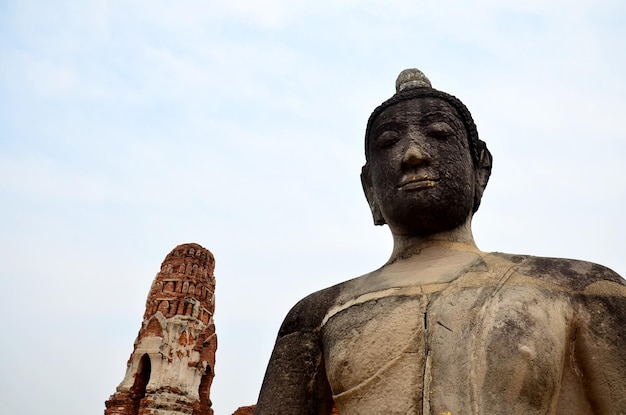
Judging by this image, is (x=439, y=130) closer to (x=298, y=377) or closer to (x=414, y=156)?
(x=414, y=156)

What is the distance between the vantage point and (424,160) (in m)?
3.15

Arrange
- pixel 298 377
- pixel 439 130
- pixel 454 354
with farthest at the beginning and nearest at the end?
pixel 439 130 < pixel 298 377 < pixel 454 354

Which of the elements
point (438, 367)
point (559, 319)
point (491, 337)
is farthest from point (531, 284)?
point (438, 367)

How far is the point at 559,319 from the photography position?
254 cm

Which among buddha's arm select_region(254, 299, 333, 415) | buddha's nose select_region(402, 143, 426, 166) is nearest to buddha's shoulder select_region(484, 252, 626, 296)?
buddha's nose select_region(402, 143, 426, 166)

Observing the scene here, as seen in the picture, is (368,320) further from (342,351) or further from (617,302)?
(617,302)

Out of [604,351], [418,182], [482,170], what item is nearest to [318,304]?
[418,182]

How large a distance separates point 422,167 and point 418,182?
0.09 metres

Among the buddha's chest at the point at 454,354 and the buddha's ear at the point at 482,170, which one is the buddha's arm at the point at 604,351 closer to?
the buddha's chest at the point at 454,354

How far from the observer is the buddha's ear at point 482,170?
11.6 feet

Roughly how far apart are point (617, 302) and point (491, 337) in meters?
0.59

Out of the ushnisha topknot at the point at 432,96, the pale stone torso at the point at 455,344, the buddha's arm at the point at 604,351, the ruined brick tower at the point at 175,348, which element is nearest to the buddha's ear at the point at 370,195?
the ushnisha topknot at the point at 432,96

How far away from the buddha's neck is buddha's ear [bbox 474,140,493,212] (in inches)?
9.6

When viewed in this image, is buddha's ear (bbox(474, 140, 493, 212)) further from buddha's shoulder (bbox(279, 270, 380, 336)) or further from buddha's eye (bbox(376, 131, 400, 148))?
buddha's shoulder (bbox(279, 270, 380, 336))
